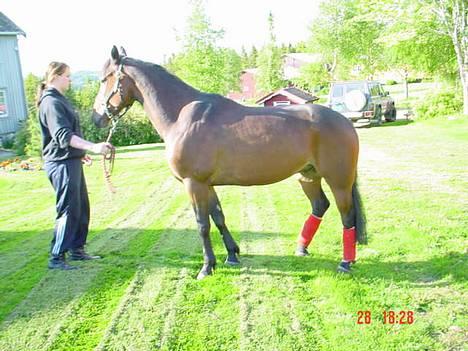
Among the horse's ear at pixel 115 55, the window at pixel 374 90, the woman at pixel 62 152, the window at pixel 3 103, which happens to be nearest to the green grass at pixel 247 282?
the woman at pixel 62 152

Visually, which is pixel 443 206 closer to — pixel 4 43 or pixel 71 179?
pixel 71 179

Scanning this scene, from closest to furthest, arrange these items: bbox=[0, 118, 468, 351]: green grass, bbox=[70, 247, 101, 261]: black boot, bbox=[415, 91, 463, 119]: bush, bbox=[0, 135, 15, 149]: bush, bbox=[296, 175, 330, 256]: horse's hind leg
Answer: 1. bbox=[0, 118, 468, 351]: green grass
2. bbox=[296, 175, 330, 256]: horse's hind leg
3. bbox=[70, 247, 101, 261]: black boot
4. bbox=[0, 135, 15, 149]: bush
5. bbox=[415, 91, 463, 119]: bush

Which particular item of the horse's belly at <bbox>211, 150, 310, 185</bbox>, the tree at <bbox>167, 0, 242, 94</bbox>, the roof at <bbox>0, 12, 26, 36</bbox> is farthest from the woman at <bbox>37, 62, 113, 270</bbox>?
the tree at <bbox>167, 0, 242, 94</bbox>

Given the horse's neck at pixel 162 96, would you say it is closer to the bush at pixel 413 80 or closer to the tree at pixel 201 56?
the tree at pixel 201 56

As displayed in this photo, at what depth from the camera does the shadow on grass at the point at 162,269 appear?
4.36 m

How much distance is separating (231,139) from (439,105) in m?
21.7

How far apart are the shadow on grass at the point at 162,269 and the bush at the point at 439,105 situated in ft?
65.4

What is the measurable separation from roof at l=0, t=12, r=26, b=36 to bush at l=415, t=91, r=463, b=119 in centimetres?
2027

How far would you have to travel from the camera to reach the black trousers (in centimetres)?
498

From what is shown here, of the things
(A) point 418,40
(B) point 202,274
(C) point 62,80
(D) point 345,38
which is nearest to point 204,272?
(B) point 202,274

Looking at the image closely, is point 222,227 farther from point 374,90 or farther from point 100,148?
point 374,90

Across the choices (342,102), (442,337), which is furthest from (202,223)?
(342,102)

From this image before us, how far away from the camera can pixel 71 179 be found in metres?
5.00

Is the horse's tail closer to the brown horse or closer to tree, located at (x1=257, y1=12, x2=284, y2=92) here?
the brown horse
